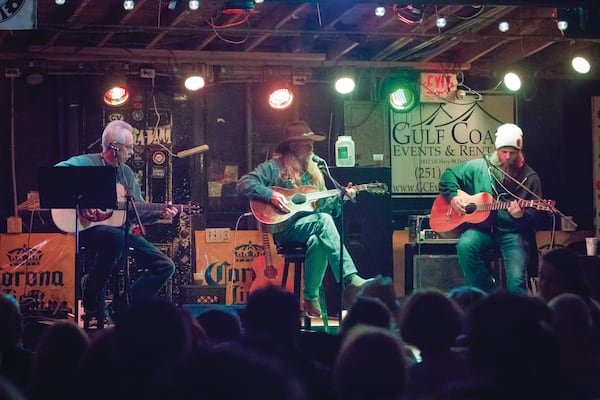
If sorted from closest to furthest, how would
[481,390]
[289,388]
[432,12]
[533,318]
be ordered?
1. [289,388]
2. [481,390]
3. [533,318]
4. [432,12]

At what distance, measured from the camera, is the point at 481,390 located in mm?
2609

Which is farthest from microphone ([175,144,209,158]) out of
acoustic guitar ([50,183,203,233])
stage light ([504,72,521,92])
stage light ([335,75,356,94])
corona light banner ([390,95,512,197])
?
stage light ([504,72,521,92])

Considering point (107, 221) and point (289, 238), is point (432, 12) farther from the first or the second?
point (107, 221)

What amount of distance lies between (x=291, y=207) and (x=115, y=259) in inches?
71.0

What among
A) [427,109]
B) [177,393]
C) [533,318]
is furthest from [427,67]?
[177,393]

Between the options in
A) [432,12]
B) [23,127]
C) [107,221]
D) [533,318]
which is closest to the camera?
[533,318]

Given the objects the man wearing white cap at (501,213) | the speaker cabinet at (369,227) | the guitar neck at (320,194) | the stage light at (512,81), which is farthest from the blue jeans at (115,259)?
the stage light at (512,81)

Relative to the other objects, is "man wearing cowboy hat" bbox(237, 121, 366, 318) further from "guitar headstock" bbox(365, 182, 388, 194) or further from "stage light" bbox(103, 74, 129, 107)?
"stage light" bbox(103, 74, 129, 107)

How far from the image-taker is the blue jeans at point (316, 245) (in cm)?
813

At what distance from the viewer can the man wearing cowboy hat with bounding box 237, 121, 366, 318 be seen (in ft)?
26.7

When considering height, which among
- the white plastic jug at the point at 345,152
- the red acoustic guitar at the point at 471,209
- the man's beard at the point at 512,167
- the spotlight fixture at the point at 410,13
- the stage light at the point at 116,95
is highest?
the spotlight fixture at the point at 410,13

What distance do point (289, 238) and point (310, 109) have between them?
326 centimetres

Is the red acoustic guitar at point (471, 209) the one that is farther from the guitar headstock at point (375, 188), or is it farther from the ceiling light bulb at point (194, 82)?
the ceiling light bulb at point (194, 82)

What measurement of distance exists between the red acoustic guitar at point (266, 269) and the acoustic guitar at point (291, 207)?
127 centimetres
